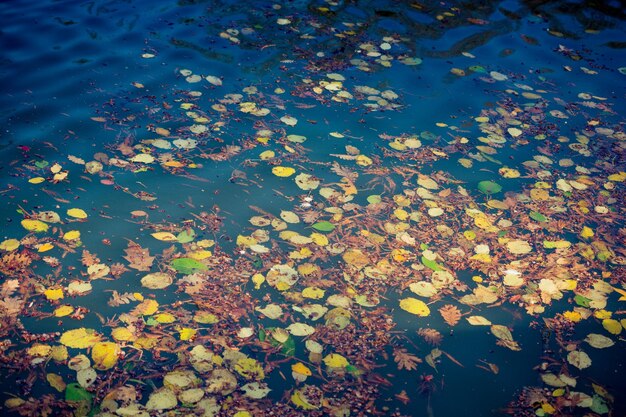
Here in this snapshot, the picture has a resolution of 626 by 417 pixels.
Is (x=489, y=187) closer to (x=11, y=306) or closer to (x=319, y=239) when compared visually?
(x=319, y=239)

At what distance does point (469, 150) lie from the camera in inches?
189

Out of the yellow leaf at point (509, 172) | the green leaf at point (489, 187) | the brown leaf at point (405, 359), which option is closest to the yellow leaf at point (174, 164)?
the brown leaf at point (405, 359)

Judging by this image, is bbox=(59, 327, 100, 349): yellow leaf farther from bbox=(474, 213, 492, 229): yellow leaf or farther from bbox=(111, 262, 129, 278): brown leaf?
bbox=(474, 213, 492, 229): yellow leaf

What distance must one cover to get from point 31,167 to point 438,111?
12.4 ft

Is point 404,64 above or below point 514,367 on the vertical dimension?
above

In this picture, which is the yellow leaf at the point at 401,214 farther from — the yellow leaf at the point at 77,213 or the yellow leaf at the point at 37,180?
the yellow leaf at the point at 37,180

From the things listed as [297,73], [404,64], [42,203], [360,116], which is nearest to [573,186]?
[360,116]

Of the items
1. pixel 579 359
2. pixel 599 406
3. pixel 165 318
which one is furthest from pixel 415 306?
pixel 165 318

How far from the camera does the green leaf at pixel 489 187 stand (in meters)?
4.35

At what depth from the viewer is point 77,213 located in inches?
146

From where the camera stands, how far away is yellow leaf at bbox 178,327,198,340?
2982 mm

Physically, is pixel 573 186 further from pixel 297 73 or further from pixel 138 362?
pixel 138 362

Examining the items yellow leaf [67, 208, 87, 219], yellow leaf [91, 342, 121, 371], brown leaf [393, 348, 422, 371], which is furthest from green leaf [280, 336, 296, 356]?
yellow leaf [67, 208, 87, 219]

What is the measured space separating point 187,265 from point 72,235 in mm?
864
